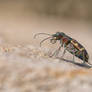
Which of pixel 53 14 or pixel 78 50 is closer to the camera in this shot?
pixel 78 50

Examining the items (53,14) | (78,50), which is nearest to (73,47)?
(78,50)

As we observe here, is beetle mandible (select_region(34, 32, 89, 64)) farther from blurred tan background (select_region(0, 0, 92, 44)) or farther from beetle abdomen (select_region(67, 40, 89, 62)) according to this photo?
blurred tan background (select_region(0, 0, 92, 44))

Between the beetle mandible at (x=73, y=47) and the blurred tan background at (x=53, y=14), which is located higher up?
the blurred tan background at (x=53, y=14)

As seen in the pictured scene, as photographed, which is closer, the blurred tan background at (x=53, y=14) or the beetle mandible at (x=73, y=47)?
the beetle mandible at (x=73, y=47)

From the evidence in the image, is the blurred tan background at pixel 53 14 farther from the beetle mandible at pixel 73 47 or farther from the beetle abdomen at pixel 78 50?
the beetle abdomen at pixel 78 50

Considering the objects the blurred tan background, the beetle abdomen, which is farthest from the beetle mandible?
the blurred tan background

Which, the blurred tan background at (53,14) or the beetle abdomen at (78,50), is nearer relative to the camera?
the beetle abdomen at (78,50)

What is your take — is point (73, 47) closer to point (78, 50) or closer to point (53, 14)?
point (78, 50)

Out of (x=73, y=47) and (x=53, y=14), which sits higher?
(x=53, y=14)

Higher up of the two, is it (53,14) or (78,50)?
(53,14)

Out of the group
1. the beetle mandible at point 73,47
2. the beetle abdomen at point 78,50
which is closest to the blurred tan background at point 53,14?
the beetle mandible at point 73,47

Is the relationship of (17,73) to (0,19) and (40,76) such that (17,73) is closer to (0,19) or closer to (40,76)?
(40,76)
